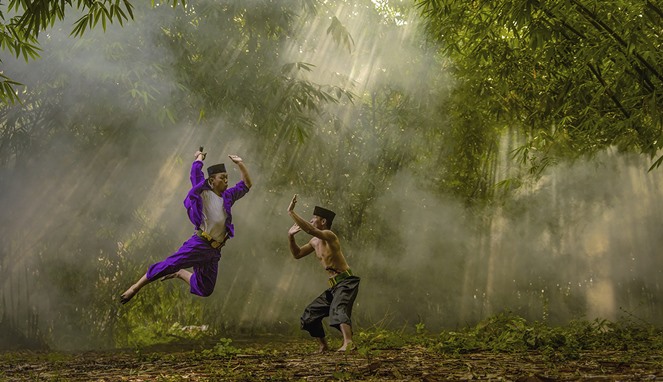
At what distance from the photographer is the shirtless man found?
5.59m

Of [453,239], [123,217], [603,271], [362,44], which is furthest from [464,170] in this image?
[123,217]

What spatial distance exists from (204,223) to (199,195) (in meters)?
0.23

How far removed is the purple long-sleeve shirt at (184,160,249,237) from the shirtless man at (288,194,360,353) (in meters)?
0.59

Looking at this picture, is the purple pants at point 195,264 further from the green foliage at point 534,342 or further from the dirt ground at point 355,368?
the green foliage at point 534,342

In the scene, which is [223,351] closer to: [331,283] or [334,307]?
[334,307]

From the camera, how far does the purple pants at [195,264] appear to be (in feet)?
16.8

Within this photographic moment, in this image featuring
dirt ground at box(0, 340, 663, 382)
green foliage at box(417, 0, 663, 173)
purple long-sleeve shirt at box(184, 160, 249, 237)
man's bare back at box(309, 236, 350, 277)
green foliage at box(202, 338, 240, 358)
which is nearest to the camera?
dirt ground at box(0, 340, 663, 382)

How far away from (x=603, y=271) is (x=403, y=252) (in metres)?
3.90

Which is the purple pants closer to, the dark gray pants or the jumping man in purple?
the jumping man in purple

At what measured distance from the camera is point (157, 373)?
14.4 feet

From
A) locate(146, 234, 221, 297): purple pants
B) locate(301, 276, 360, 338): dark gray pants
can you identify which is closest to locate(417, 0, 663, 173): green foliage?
locate(301, 276, 360, 338): dark gray pants

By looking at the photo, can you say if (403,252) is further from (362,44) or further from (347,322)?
(347,322)

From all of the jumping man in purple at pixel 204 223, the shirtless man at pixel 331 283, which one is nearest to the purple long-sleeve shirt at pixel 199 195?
Answer: the jumping man in purple at pixel 204 223

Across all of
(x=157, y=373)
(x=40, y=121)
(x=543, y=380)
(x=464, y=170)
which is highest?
(x=464, y=170)
